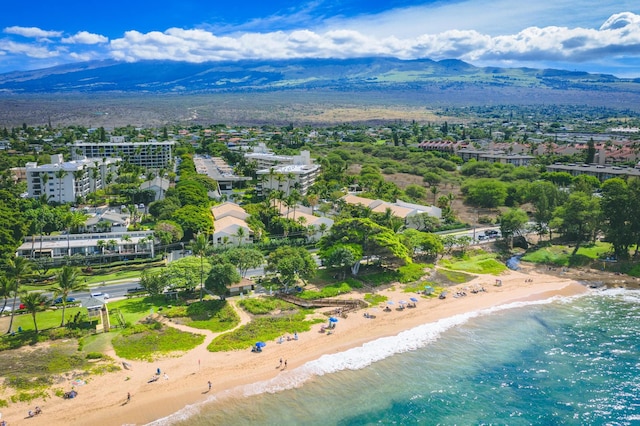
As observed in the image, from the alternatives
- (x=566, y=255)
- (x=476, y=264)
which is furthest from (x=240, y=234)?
(x=566, y=255)

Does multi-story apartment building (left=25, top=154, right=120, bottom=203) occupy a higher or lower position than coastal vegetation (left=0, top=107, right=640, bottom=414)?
higher

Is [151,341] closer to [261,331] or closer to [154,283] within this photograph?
[154,283]

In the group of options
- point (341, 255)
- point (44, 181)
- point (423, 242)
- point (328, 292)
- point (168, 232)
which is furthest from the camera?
point (44, 181)

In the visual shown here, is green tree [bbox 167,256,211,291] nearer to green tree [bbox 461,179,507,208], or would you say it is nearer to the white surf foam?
the white surf foam

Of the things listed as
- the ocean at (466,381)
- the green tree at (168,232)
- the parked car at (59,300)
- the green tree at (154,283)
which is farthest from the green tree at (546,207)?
the parked car at (59,300)

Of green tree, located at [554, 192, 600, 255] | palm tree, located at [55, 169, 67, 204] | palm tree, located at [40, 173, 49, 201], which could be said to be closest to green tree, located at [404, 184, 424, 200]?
green tree, located at [554, 192, 600, 255]

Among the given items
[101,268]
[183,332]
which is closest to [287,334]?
[183,332]
